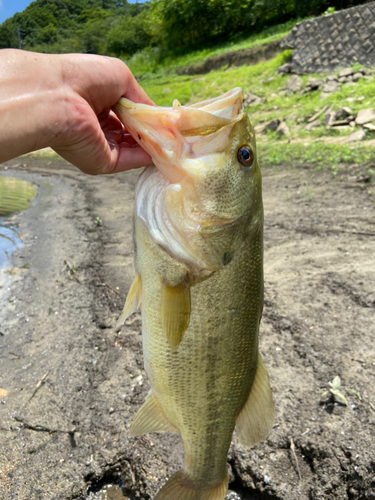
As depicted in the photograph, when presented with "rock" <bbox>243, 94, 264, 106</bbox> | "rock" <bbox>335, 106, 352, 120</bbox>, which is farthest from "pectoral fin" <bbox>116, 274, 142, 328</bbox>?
"rock" <bbox>243, 94, 264, 106</bbox>

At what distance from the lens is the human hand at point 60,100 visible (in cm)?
168

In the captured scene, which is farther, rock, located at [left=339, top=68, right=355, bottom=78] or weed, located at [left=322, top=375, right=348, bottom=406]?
rock, located at [left=339, top=68, right=355, bottom=78]

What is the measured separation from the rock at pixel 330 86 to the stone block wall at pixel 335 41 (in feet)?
6.11

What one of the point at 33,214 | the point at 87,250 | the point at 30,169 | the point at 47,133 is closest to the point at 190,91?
the point at 30,169

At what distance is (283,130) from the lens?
11.6 m

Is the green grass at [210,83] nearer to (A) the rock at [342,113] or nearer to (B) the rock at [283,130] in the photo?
(B) the rock at [283,130]

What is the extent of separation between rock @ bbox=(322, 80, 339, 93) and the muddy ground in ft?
26.1

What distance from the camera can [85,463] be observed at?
276 cm

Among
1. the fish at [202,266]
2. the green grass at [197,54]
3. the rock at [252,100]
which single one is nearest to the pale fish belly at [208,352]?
the fish at [202,266]

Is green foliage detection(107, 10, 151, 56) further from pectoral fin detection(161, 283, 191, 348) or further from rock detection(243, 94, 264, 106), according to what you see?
pectoral fin detection(161, 283, 191, 348)

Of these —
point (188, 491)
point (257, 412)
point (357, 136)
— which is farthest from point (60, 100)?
point (357, 136)

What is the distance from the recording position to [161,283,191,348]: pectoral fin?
177 centimetres

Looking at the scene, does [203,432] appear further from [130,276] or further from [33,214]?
[33,214]

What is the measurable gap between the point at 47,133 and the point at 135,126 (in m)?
0.41
